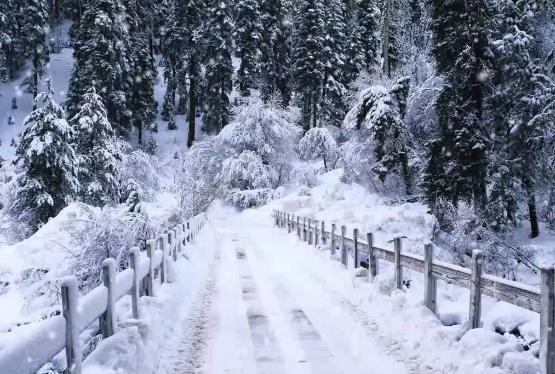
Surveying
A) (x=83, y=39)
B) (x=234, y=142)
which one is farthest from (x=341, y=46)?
(x=83, y=39)

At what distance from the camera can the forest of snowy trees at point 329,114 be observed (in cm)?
2444

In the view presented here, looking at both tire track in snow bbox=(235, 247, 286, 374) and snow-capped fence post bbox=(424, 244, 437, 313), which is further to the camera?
snow-capped fence post bbox=(424, 244, 437, 313)

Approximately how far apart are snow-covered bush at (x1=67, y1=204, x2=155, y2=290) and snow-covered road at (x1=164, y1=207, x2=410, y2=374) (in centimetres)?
199

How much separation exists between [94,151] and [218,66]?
1037 inches

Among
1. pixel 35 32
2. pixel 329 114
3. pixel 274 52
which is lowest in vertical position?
pixel 329 114

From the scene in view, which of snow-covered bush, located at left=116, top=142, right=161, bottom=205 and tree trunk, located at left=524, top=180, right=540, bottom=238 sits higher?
snow-covered bush, located at left=116, top=142, right=161, bottom=205

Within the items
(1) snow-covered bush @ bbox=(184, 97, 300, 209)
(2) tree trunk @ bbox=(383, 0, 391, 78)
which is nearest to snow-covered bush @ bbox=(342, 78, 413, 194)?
(2) tree trunk @ bbox=(383, 0, 391, 78)

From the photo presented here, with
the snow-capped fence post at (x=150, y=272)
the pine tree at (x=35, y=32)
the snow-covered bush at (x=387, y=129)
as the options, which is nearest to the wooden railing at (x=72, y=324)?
the snow-capped fence post at (x=150, y=272)

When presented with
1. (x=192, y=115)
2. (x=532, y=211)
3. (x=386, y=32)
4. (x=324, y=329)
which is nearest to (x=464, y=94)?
(x=532, y=211)

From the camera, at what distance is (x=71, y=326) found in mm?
4371

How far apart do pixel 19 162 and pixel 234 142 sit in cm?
1924

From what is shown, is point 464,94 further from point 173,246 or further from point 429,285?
point 429,285

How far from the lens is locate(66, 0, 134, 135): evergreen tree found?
42062 mm

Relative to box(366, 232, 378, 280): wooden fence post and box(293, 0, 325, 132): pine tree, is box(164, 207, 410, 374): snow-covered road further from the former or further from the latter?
box(293, 0, 325, 132): pine tree
